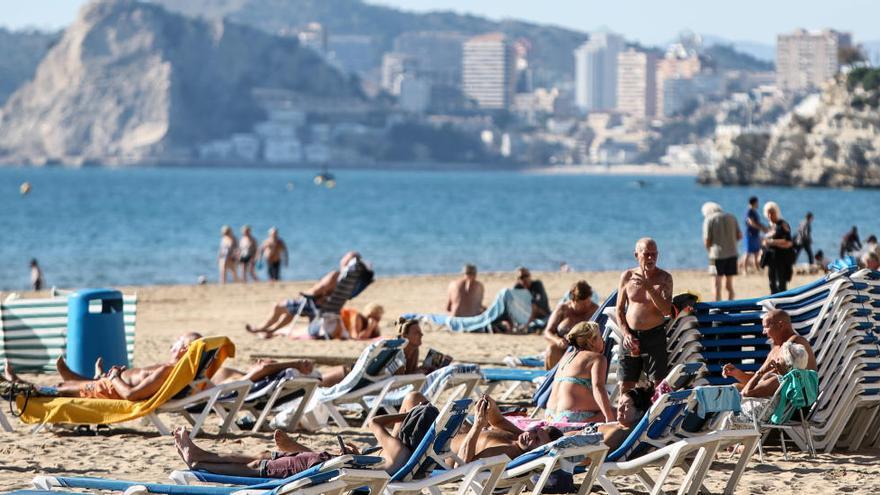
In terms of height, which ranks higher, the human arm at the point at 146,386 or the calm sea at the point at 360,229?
the human arm at the point at 146,386

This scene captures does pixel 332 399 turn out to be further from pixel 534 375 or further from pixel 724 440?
pixel 724 440

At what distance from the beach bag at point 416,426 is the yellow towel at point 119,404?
219cm

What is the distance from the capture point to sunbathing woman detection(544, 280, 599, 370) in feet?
30.0

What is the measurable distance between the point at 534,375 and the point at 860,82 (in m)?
103

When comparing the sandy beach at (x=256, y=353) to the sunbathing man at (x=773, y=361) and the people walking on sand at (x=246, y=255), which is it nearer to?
the sunbathing man at (x=773, y=361)

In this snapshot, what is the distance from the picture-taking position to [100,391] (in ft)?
25.1

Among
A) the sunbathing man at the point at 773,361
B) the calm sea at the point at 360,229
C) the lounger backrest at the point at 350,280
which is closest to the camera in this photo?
the sunbathing man at the point at 773,361

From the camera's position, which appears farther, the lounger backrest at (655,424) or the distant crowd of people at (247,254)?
the distant crowd of people at (247,254)

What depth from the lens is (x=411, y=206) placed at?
75375mm

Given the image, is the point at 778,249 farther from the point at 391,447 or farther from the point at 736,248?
the point at 391,447

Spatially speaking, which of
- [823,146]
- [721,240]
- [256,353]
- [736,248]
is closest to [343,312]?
[256,353]

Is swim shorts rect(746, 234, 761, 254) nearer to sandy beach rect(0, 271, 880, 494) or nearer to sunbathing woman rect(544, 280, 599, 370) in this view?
sandy beach rect(0, 271, 880, 494)

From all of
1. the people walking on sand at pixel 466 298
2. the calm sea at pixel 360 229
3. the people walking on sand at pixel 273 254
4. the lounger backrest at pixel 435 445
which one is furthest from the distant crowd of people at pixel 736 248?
the calm sea at pixel 360 229

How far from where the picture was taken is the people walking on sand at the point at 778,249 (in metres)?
12.3
